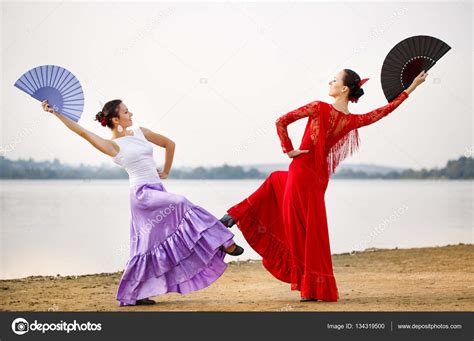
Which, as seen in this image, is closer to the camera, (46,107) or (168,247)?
(46,107)

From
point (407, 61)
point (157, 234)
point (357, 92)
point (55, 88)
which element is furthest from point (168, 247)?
point (407, 61)

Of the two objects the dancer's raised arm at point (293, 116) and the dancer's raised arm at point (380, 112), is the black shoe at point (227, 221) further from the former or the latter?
the dancer's raised arm at point (380, 112)

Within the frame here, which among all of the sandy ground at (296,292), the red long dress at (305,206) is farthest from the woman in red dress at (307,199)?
the sandy ground at (296,292)

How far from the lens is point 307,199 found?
24.2ft

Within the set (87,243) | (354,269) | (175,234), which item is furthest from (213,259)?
(87,243)

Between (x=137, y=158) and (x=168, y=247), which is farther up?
(x=137, y=158)

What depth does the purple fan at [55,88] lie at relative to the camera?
727 centimetres

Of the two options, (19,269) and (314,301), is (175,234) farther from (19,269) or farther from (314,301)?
(19,269)

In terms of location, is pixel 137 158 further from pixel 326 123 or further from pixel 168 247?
pixel 326 123

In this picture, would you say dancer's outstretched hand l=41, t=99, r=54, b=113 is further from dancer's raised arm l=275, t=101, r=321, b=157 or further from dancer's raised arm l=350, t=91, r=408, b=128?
dancer's raised arm l=350, t=91, r=408, b=128

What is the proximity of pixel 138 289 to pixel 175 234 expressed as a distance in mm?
573

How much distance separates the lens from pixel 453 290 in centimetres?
824

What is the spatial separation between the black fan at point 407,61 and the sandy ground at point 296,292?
1850 mm

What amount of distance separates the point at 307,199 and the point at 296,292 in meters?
1.22
